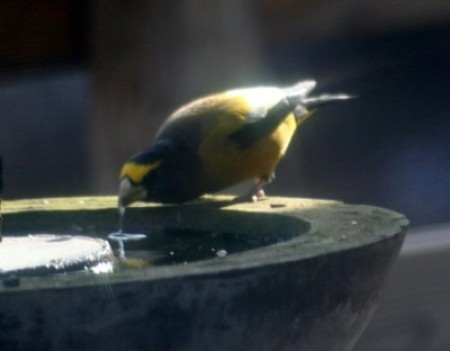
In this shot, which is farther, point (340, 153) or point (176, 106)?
point (340, 153)

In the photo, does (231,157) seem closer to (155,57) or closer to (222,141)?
(222,141)

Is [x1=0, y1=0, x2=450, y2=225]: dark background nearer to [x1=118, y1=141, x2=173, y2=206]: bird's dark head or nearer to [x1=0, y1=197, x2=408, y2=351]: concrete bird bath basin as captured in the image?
[x1=118, y1=141, x2=173, y2=206]: bird's dark head

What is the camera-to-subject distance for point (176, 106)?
5.75 meters

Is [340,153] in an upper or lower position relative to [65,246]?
lower

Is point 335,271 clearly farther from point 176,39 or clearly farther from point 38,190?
point 38,190

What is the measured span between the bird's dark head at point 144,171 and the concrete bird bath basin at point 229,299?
1.79 m

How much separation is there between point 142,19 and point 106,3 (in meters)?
0.15

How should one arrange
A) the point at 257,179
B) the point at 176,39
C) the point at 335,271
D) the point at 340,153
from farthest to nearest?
the point at 340,153, the point at 257,179, the point at 176,39, the point at 335,271

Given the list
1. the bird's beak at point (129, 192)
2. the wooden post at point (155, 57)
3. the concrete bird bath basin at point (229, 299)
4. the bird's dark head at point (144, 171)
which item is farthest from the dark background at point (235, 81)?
the concrete bird bath basin at point (229, 299)

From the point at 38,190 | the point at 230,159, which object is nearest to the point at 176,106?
the point at 230,159

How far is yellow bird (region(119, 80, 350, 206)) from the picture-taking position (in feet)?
18.5

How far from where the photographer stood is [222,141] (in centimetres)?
582

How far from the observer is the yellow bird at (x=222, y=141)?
5645 millimetres

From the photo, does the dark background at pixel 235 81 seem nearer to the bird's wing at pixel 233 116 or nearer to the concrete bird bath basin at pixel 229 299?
the bird's wing at pixel 233 116
